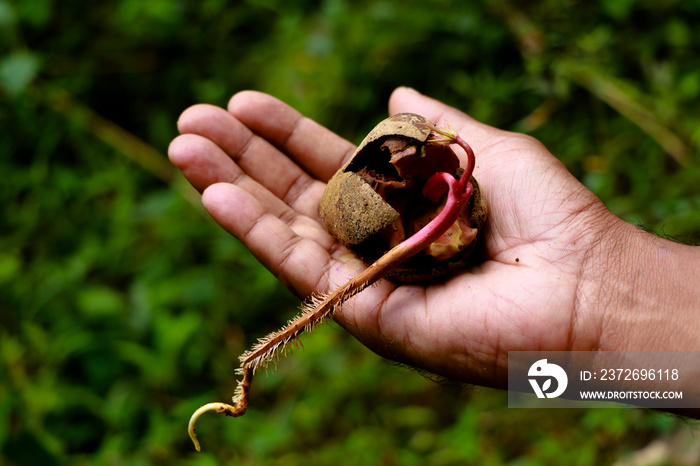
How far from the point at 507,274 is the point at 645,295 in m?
0.61

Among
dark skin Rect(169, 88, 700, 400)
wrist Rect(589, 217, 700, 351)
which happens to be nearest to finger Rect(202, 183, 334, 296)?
dark skin Rect(169, 88, 700, 400)

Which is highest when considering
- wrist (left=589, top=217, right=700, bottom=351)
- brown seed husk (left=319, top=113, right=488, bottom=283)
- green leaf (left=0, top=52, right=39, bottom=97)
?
green leaf (left=0, top=52, right=39, bottom=97)

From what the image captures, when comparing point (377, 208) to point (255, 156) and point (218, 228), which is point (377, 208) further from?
point (218, 228)

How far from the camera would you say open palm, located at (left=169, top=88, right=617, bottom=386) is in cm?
253

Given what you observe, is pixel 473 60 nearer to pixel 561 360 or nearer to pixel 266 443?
pixel 561 360

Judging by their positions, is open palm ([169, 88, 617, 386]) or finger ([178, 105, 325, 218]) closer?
open palm ([169, 88, 617, 386])

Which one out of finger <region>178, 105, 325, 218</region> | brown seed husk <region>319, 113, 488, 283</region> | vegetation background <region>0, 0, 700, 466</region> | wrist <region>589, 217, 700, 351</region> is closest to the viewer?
wrist <region>589, 217, 700, 351</region>

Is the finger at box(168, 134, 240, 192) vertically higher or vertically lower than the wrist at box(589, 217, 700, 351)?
higher

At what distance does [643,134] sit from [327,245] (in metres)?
2.94

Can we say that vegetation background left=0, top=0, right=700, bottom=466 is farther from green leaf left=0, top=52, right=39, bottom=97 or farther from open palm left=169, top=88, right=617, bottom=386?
open palm left=169, top=88, right=617, bottom=386

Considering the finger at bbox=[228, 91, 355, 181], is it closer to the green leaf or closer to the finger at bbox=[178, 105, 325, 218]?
the finger at bbox=[178, 105, 325, 218]

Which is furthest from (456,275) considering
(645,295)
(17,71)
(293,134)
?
(17,71)

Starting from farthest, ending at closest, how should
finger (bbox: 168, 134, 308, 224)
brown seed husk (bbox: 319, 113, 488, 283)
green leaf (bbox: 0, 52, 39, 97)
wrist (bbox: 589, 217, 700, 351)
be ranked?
green leaf (bbox: 0, 52, 39, 97) → finger (bbox: 168, 134, 308, 224) → brown seed husk (bbox: 319, 113, 488, 283) → wrist (bbox: 589, 217, 700, 351)

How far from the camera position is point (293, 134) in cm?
358
